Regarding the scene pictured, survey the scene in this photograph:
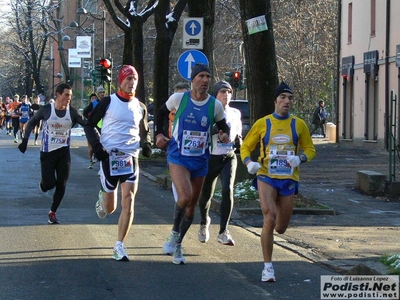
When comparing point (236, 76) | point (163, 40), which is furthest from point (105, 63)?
point (236, 76)

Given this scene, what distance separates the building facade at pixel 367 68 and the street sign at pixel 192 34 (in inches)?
493

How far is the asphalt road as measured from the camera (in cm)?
780

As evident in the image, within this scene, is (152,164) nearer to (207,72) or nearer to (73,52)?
(207,72)

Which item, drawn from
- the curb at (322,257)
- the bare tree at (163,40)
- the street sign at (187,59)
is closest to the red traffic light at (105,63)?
the bare tree at (163,40)

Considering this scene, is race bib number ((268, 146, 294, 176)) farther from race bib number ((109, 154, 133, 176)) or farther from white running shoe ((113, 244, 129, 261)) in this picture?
white running shoe ((113, 244, 129, 261))

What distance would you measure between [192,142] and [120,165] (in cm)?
88

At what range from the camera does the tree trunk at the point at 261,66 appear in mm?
15539

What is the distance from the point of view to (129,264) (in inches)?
359

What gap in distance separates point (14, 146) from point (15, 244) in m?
23.9

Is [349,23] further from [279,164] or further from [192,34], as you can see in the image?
[279,164]

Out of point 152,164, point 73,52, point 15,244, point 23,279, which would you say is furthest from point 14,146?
point 73,52

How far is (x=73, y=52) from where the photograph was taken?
67188 mm

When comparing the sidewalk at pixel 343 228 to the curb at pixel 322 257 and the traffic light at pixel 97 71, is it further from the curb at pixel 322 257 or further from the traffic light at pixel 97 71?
the traffic light at pixel 97 71

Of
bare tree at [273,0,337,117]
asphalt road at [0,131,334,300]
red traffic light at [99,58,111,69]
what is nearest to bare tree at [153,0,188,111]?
red traffic light at [99,58,111,69]
